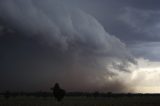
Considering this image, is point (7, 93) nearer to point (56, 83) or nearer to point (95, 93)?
point (56, 83)

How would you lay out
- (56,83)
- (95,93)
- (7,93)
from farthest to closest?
(95,93), (7,93), (56,83)

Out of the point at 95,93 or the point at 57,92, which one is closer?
the point at 57,92

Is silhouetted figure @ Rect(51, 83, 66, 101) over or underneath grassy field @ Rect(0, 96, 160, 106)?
over

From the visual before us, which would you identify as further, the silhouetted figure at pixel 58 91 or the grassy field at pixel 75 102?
the silhouetted figure at pixel 58 91

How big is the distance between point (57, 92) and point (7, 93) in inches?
1065

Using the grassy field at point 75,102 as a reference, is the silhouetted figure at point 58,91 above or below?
above

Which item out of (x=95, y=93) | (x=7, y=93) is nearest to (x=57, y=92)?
(x=7, y=93)

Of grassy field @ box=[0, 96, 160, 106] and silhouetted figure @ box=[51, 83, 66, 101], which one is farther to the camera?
silhouetted figure @ box=[51, 83, 66, 101]

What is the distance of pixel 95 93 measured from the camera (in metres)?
149

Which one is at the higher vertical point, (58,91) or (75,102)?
(58,91)

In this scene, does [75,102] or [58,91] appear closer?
[75,102]

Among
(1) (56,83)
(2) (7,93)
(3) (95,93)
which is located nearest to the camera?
(1) (56,83)

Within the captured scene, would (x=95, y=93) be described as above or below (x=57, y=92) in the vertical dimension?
above

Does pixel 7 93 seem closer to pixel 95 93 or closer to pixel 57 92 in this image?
pixel 57 92
